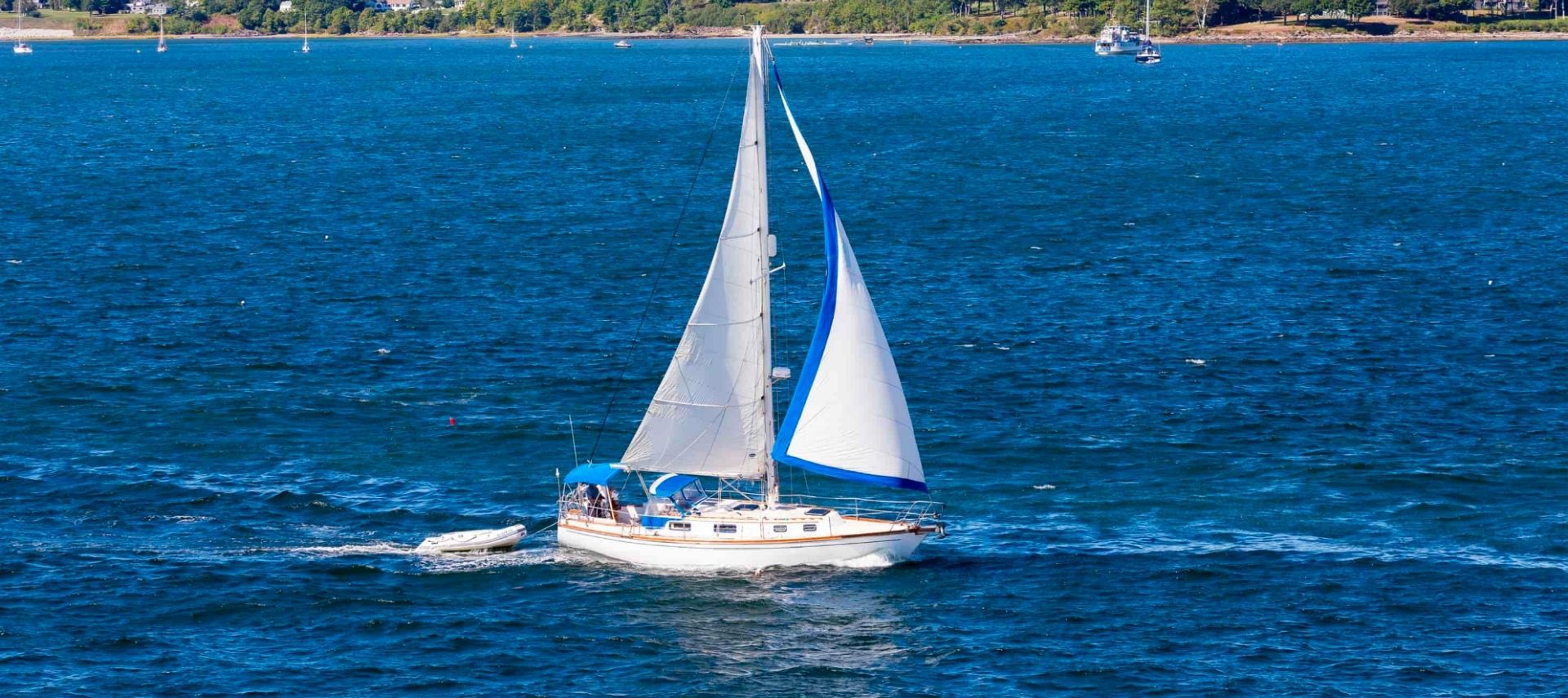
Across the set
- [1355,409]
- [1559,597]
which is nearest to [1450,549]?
[1559,597]

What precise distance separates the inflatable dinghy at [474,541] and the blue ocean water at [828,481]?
0.86 m

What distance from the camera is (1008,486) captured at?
66.6 meters

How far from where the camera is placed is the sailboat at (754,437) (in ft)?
184

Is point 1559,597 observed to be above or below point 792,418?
below

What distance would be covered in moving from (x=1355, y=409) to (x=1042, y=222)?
175 feet

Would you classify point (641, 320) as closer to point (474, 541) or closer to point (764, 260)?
point (474, 541)

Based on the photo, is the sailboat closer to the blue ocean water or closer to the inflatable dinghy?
Result: the blue ocean water

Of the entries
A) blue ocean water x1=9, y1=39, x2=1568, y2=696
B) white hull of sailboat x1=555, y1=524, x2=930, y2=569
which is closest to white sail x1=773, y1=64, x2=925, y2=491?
white hull of sailboat x1=555, y1=524, x2=930, y2=569

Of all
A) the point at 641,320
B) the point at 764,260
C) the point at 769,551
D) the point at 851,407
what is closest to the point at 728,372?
the point at 764,260

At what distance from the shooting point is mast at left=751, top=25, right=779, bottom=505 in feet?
176

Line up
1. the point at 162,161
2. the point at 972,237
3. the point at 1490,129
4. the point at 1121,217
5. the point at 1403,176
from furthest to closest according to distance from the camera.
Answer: the point at 1490,129 < the point at 162,161 < the point at 1403,176 < the point at 1121,217 < the point at 972,237

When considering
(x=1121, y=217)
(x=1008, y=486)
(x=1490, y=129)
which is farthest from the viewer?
(x=1490, y=129)

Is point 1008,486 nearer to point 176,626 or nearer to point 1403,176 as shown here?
point 176,626

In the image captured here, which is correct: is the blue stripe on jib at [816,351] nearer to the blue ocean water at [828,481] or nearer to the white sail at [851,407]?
the white sail at [851,407]
